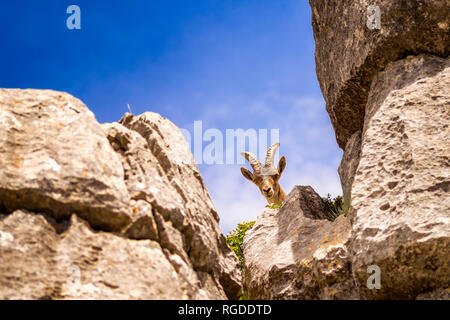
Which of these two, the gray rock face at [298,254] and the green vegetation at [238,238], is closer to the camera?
the gray rock face at [298,254]

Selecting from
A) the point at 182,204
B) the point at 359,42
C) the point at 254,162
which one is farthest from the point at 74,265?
the point at 254,162

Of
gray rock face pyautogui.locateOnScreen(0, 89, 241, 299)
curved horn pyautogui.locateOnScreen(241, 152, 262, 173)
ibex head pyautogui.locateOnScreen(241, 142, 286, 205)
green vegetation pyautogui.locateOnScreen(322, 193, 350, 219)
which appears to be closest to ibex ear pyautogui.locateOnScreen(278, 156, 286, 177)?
ibex head pyautogui.locateOnScreen(241, 142, 286, 205)

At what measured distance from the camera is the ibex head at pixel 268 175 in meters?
16.8

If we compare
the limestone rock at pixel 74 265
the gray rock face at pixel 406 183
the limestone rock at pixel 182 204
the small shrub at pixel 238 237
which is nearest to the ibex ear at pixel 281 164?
the small shrub at pixel 238 237

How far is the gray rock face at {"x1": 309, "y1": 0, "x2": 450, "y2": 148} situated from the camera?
674cm

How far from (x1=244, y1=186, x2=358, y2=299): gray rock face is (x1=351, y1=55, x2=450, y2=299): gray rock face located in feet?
1.23

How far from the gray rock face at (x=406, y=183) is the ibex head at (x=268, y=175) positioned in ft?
32.7

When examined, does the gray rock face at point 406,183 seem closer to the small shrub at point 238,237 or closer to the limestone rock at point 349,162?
the limestone rock at point 349,162

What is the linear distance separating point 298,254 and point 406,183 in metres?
1.77

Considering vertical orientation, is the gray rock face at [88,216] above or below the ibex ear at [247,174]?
below

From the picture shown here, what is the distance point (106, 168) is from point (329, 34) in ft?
18.0

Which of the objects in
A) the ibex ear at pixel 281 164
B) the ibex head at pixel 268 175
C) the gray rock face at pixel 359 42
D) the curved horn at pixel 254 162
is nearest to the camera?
the gray rock face at pixel 359 42

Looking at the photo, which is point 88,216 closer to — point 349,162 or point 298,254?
point 298,254

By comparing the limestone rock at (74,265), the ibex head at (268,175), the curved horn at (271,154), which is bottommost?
the limestone rock at (74,265)
